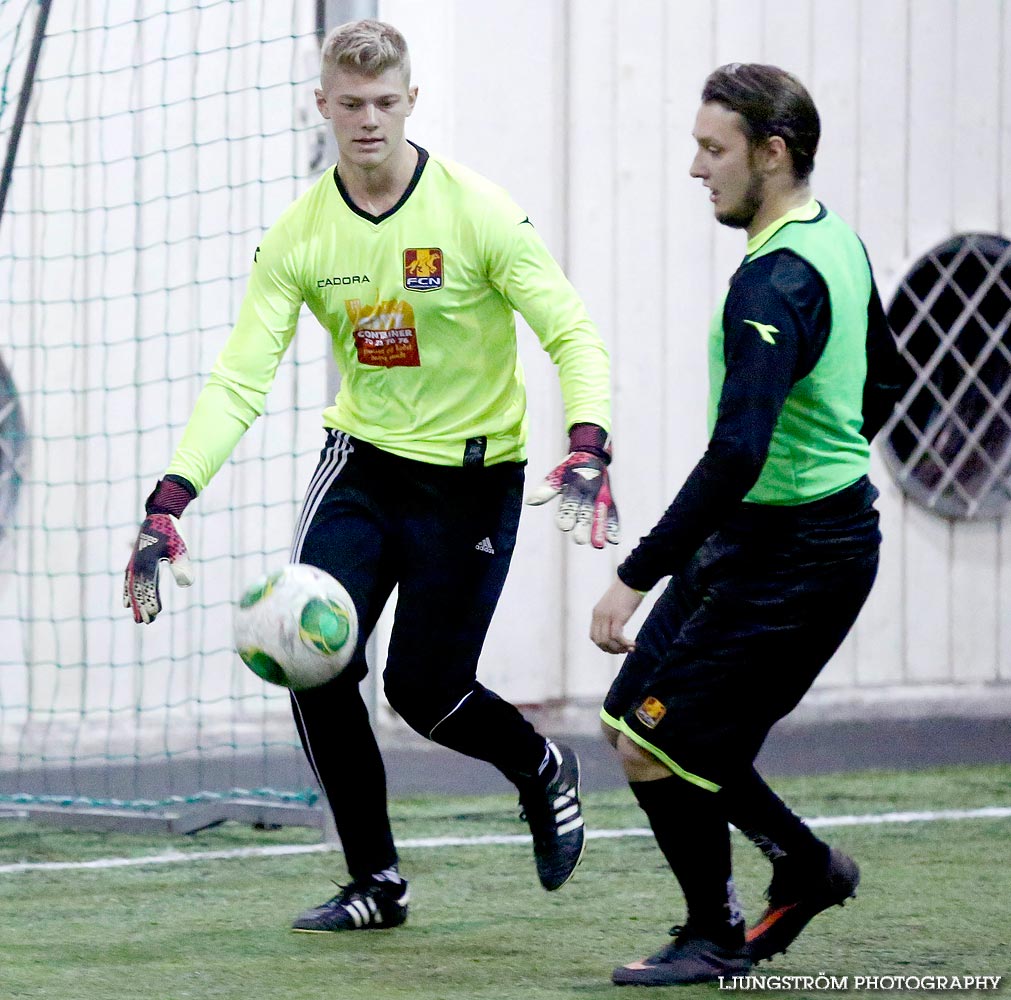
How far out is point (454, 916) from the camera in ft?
15.6

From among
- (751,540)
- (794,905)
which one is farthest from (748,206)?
(794,905)

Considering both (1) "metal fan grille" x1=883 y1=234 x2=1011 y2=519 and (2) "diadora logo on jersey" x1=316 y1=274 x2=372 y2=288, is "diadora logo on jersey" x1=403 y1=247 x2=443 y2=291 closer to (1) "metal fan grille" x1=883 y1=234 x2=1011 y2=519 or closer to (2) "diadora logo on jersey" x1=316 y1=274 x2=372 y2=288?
(2) "diadora logo on jersey" x1=316 y1=274 x2=372 y2=288

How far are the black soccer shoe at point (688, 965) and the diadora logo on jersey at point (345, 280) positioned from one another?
169cm

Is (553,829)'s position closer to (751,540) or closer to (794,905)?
(794,905)

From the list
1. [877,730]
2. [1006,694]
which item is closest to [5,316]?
[877,730]

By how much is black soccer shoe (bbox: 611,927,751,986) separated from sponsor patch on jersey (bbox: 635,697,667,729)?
51 cm

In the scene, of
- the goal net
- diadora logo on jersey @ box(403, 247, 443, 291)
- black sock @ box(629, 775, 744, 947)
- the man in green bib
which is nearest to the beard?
the man in green bib

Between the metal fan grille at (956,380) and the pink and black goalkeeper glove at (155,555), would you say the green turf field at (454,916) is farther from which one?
the metal fan grille at (956,380)

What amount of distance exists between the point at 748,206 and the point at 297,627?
135 centimetres

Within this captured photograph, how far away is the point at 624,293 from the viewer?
818cm

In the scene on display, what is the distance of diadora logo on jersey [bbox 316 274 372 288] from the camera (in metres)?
4.32

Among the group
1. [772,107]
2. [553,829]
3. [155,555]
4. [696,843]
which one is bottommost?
[553,829]

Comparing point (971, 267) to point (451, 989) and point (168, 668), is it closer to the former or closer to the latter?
point (168, 668)

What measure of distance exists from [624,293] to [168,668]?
8.69 feet
